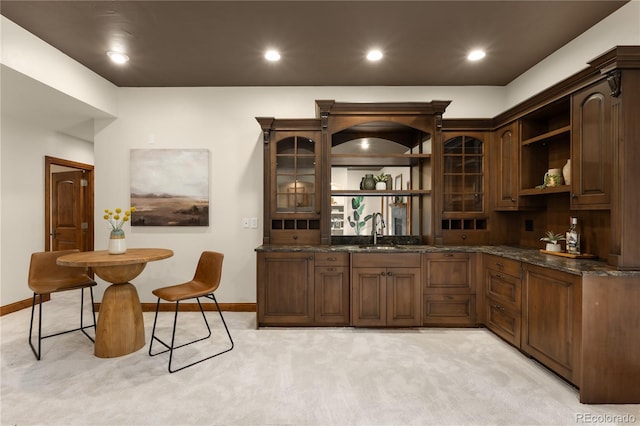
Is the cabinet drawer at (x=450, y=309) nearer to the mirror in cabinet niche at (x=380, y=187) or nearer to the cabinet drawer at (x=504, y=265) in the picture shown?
the cabinet drawer at (x=504, y=265)

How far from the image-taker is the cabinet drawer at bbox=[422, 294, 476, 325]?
329cm

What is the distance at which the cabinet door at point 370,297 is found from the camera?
3248 millimetres

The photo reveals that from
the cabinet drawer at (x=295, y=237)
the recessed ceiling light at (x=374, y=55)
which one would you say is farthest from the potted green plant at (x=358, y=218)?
the recessed ceiling light at (x=374, y=55)

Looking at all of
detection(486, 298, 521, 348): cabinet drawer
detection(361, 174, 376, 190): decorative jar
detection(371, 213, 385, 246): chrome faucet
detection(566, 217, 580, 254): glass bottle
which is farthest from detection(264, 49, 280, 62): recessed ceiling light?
detection(486, 298, 521, 348): cabinet drawer

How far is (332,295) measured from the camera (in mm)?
3291

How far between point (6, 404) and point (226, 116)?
3242mm

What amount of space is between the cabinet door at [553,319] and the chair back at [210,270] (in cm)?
269

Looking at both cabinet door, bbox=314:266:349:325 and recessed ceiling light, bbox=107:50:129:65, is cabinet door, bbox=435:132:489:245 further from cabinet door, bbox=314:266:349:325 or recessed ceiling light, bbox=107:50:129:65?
recessed ceiling light, bbox=107:50:129:65

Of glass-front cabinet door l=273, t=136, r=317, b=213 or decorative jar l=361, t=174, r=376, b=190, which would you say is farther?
decorative jar l=361, t=174, r=376, b=190

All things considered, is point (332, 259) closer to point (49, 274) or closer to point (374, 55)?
point (374, 55)

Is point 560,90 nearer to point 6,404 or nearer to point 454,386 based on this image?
point 454,386

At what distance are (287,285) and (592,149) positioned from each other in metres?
2.88

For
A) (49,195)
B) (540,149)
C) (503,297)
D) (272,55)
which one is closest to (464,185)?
(540,149)

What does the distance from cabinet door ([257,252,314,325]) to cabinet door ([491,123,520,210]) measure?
2277 millimetres
